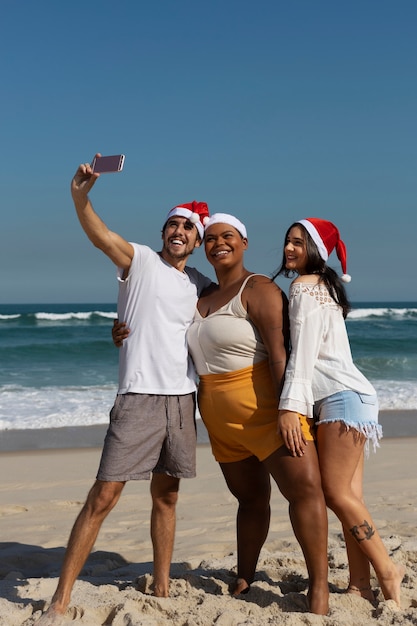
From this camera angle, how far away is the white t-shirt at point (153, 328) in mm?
3740

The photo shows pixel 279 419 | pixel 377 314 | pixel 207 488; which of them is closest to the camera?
pixel 279 419

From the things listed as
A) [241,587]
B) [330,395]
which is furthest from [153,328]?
[241,587]

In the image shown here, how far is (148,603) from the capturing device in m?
3.78

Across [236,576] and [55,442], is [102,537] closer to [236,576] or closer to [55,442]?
[236,576]

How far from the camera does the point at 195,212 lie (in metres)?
4.01

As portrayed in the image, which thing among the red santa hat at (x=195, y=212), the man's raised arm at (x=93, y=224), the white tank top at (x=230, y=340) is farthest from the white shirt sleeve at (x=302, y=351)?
the man's raised arm at (x=93, y=224)

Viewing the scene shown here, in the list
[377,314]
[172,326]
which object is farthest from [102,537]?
[377,314]

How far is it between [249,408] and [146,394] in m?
0.54

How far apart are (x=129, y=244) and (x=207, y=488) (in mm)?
3520

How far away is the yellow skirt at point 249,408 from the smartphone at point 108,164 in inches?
45.5

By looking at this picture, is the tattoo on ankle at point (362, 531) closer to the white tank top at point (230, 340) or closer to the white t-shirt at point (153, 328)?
the white tank top at point (230, 340)

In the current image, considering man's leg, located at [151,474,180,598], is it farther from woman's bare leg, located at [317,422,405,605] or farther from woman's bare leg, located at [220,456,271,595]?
woman's bare leg, located at [317,422,405,605]

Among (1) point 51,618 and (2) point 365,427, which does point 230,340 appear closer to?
(2) point 365,427

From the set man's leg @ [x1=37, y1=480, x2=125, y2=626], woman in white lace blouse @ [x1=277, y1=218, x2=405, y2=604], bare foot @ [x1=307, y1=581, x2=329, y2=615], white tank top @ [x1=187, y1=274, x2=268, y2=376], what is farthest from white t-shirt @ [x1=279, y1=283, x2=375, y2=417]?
man's leg @ [x1=37, y1=480, x2=125, y2=626]
